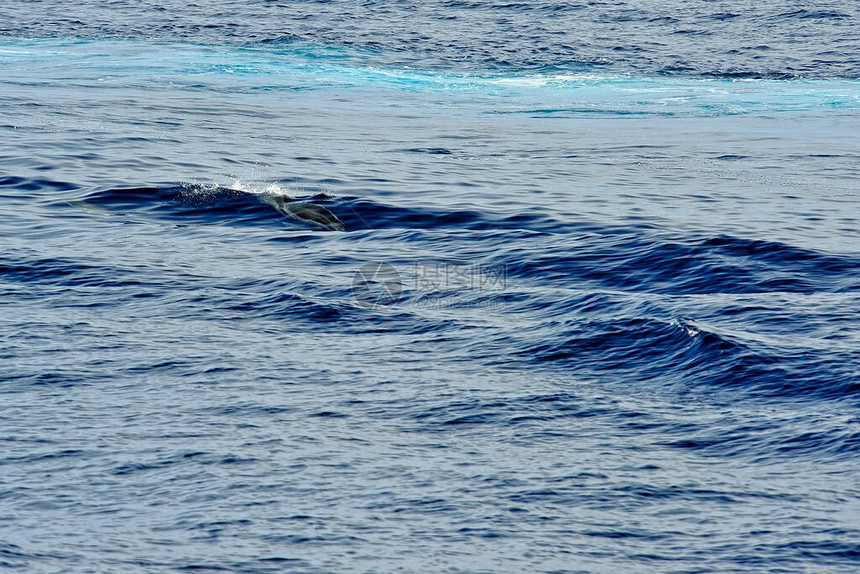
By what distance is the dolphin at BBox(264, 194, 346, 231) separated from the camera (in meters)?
16.2

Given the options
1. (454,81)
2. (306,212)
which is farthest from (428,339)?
(454,81)

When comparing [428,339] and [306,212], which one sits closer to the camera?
[428,339]

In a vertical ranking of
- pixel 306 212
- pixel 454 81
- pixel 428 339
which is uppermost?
pixel 454 81

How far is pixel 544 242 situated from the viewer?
49.4 feet

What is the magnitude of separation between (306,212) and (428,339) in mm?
5932

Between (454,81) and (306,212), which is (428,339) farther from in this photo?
(454,81)

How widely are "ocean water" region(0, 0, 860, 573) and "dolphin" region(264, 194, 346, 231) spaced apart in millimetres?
121

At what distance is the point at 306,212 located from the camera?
16734 mm

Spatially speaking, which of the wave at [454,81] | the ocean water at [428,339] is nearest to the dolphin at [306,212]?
the ocean water at [428,339]

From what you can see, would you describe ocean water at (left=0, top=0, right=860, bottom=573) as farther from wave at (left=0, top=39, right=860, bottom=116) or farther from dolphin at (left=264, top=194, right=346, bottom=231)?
wave at (left=0, top=39, right=860, bottom=116)

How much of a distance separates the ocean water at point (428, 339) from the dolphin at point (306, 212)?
12 centimetres

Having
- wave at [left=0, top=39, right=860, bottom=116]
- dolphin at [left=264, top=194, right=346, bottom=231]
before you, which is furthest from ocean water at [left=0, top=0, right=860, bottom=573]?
wave at [left=0, top=39, right=860, bottom=116]

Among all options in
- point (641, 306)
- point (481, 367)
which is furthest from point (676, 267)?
point (481, 367)

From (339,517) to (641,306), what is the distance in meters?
5.62
